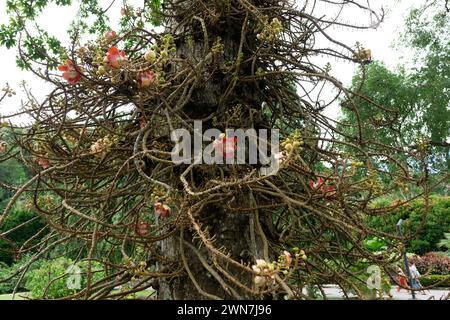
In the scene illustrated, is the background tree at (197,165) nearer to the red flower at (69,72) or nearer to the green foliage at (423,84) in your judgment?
the red flower at (69,72)

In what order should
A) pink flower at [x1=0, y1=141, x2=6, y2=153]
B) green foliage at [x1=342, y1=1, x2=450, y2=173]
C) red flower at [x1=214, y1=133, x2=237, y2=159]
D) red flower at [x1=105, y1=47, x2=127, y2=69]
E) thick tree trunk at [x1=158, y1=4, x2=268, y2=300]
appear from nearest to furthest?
red flower at [x1=105, y1=47, x2=127, y2=69] < red flower at [x1=214, y1=133, x2=237, y2=159] < thick tree trunk at [x1=158, y1=4, x2=268, y2=300] < pink flower at [x1=0, y1=141, x2=6, y2=153] < green foliage at [x1=342, y1=1, x2=450, y2=173]

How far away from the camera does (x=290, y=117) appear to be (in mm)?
1929

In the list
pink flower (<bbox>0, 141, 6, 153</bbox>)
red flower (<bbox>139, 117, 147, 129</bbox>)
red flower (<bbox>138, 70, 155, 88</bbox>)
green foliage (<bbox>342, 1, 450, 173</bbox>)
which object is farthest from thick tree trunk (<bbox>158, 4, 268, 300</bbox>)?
green foliage (<bbox>342, 1, 450, 173</bbox>)

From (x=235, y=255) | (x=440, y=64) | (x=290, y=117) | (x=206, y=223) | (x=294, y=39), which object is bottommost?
(x=235, y=255)

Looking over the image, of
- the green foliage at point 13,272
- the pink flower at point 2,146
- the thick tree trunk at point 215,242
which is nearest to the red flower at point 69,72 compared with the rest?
the thick tree trunk at point 215,242

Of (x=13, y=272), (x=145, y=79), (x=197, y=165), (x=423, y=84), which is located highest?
(x=423, y=84)

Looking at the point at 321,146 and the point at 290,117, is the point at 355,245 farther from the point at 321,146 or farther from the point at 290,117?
the point at 290,117

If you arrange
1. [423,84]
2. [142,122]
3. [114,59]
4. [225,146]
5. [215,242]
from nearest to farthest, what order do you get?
[114,59] < [225,146] < [215,242] < [142,122] < [423,84]

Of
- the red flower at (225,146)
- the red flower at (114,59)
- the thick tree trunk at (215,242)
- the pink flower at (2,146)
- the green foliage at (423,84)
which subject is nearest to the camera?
the red flower at (114,59)

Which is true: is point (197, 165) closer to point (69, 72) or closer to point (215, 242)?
point (215, 242)

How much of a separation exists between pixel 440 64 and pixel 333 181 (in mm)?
17018

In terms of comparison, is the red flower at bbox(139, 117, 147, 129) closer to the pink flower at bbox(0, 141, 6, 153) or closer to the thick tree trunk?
the thick tree trunk

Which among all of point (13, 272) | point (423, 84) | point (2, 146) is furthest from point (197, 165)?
point (423, 84)
